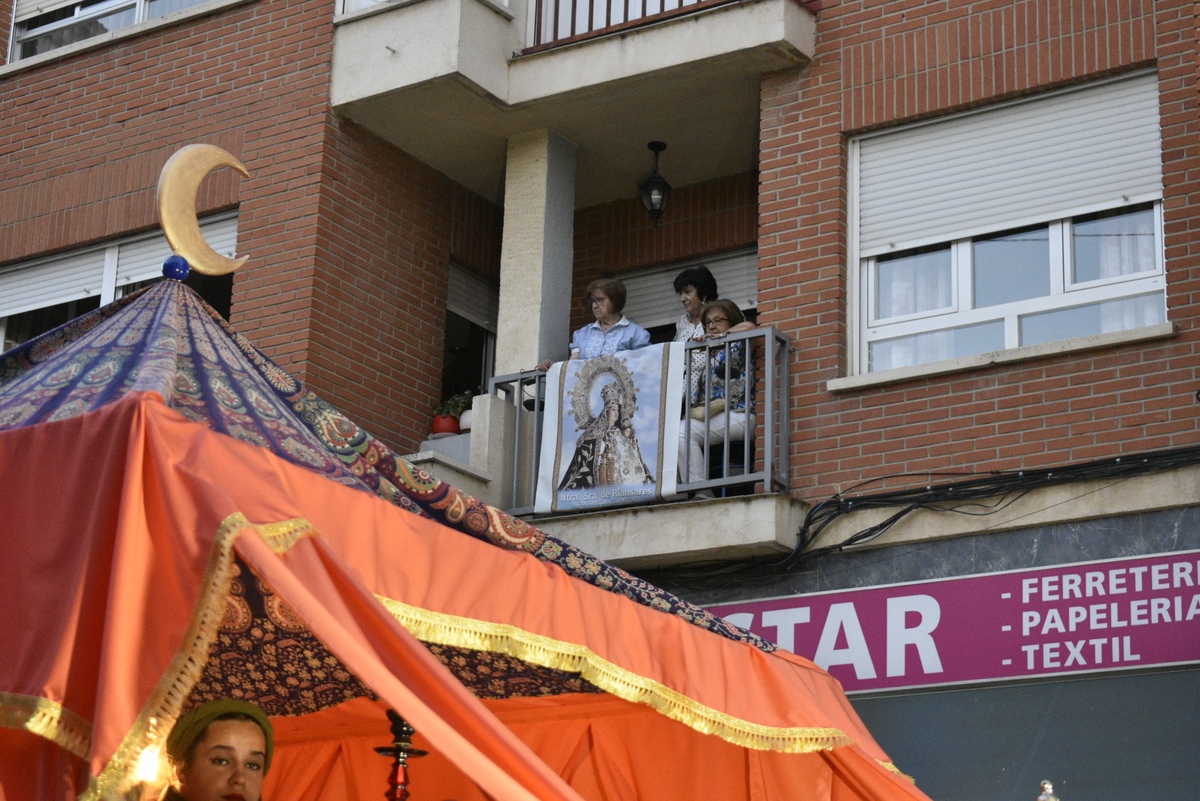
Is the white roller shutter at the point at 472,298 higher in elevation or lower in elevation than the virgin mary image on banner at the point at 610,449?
higher

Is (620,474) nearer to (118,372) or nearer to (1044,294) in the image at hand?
(1044,294)

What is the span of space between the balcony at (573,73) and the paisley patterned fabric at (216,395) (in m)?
5.70

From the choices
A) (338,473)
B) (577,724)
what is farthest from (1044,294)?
(338,473)

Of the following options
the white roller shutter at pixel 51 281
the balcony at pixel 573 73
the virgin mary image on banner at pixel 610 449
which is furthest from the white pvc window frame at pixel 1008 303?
the white roller shutter at pixel 51 281

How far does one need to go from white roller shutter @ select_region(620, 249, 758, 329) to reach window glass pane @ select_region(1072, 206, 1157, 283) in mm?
2839

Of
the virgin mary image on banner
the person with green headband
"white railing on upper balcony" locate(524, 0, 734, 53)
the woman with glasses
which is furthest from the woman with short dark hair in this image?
the person with green headband

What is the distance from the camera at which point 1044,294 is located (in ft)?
30.6

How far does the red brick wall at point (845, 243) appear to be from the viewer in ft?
28.6

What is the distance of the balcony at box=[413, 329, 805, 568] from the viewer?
9.31m

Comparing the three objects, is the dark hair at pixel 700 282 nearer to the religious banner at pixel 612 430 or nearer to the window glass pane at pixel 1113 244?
the religious banner at pixel 612 430

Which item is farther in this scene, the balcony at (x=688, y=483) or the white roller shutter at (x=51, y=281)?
the white roller shutter at (x=51, y=281)

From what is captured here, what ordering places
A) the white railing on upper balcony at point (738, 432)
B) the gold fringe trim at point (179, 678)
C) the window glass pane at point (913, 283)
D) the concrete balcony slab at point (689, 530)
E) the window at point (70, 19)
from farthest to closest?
the window at point (70, 19) < the window glass pane at point (913, 283) < the white railing on upper balcony at point (738, 432) < the concrete balcony slab at point (689, 530) < the gold fringe trim at point (179, 678)

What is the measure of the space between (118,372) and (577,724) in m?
2.87

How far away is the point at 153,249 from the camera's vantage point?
1206cm
